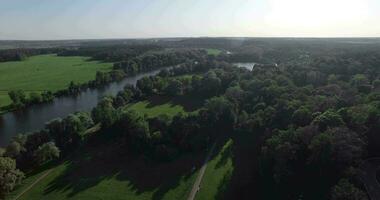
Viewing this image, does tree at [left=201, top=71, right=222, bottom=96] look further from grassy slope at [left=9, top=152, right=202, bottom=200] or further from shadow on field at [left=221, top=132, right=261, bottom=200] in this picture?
grassy slope at [left=9, top=152, right=202, bottom=200]

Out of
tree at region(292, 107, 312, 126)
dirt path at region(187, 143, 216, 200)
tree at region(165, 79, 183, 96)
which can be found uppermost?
tree at region(292, 107, 312, 126)

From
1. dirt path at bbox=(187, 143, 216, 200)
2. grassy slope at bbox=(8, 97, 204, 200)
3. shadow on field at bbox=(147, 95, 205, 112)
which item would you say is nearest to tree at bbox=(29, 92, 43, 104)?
shadow on field at bbox=(147, 95, 205, 112)

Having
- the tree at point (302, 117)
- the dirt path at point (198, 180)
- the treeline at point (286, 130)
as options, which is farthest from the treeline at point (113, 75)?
the tree at point (302, 117)

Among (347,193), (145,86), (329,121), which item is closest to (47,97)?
(145,86)

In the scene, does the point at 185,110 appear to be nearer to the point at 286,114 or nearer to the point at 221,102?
the point at 221,102

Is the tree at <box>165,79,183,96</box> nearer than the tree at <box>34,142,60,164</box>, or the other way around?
the tree at <box>34,142,60,164</box>

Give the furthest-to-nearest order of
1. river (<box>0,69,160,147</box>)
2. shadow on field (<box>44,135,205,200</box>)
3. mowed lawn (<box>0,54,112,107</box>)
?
1. mowed lawn (<box>0,54,112,107</box>)
2. river (<box>0,69,160,147</box>)
3. shadow on field (<box>44,135,205,200</box>)

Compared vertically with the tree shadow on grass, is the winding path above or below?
above

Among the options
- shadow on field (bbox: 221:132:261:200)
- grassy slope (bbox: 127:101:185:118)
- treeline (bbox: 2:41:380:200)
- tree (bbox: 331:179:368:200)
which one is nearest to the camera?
tree (bbox: 331:179:368:200)
